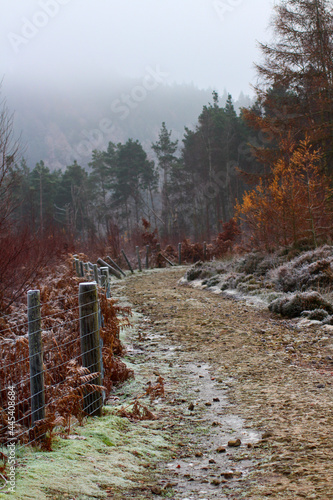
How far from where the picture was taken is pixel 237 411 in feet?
13.0

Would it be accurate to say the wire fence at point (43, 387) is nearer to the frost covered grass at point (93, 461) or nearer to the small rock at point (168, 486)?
the frost covered grass at point (93, 461)

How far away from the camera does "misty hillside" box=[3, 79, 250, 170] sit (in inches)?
5743

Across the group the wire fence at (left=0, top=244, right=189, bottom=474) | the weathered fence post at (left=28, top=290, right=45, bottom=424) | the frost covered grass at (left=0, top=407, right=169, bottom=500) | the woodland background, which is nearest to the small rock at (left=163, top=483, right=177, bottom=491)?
the frost covered grass at (left=0, top=407, right=169, bottom=500)

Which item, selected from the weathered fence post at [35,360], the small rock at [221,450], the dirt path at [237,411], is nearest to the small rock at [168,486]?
the dirt path at [237,411]

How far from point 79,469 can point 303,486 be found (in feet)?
4.92

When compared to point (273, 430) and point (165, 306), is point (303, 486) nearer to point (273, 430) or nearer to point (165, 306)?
point (273, 430)

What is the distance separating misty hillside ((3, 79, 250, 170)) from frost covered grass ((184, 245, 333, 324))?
125438mm

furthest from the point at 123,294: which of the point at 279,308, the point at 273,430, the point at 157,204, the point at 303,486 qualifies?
the point at 157,204

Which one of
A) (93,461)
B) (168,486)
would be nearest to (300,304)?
(168,486)

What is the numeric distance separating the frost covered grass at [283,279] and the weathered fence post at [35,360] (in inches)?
210

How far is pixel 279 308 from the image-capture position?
8.12 meters

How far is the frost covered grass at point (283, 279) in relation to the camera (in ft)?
25.0

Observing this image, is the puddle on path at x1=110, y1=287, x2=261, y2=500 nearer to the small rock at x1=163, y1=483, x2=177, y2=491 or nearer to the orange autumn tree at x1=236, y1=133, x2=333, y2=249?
the small rock at x1=163, y1=483, x2=177, y2=491

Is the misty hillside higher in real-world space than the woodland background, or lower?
higher
